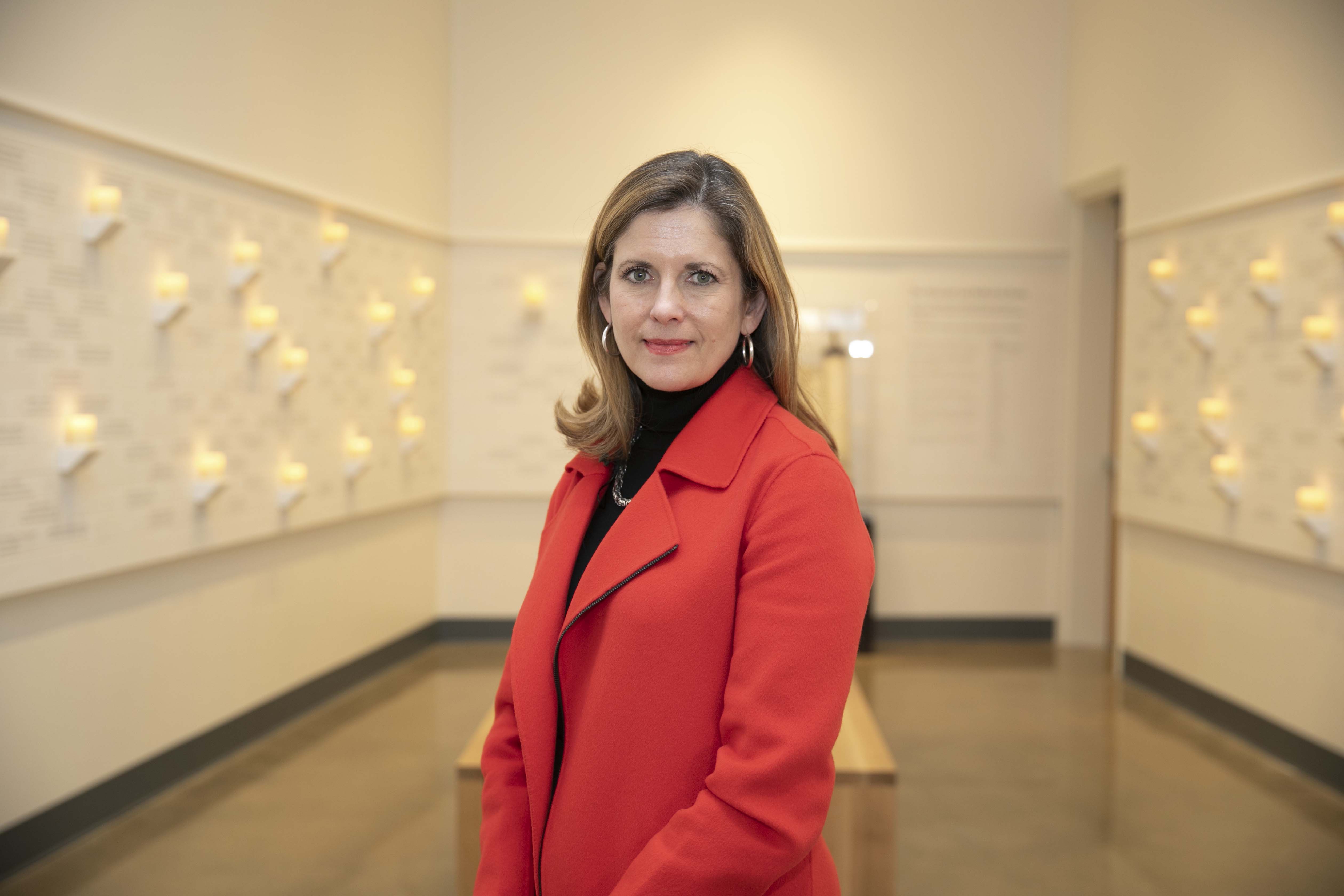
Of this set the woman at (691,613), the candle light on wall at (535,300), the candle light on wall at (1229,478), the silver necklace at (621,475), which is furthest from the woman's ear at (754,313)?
the candle light on wall at (535,300)

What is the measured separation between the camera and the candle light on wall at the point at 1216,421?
4.66 m

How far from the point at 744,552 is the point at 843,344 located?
17.1 ft

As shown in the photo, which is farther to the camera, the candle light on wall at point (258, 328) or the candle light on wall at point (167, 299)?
the candle light on wall at point (258, 328)

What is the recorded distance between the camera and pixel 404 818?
11.9 feet

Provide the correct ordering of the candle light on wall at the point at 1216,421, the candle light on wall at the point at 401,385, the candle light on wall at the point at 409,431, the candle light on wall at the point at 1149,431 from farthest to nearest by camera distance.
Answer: the candle light on wall at the point at 409,431
the candle light on wall at the point at 401,385
the candle light on wall at the point at 1149,431
the candle light on wall at the point at 1216,421

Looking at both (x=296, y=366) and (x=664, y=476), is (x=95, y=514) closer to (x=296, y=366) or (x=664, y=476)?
(x=296, y=366)

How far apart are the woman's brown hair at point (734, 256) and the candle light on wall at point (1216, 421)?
397 cm

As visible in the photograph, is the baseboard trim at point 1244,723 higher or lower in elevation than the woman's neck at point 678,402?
lower

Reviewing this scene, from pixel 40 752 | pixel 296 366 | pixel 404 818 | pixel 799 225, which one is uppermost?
pixel 799 225

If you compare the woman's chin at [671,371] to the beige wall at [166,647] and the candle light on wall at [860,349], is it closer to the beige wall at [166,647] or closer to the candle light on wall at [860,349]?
the beige wall at [166,647]

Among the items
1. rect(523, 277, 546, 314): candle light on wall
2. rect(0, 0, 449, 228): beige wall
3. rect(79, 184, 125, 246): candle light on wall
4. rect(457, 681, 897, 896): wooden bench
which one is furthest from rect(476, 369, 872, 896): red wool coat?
rect(523, 277, 546, 314): candle light on wall

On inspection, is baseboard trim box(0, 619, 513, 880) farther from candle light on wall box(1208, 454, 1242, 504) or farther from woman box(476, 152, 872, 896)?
candle light on wall box(1208, 454, 1242, 504)

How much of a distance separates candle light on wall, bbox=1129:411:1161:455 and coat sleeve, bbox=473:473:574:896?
468 centimetres

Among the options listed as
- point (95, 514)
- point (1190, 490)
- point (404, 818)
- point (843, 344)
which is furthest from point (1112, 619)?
point (95, 514)
